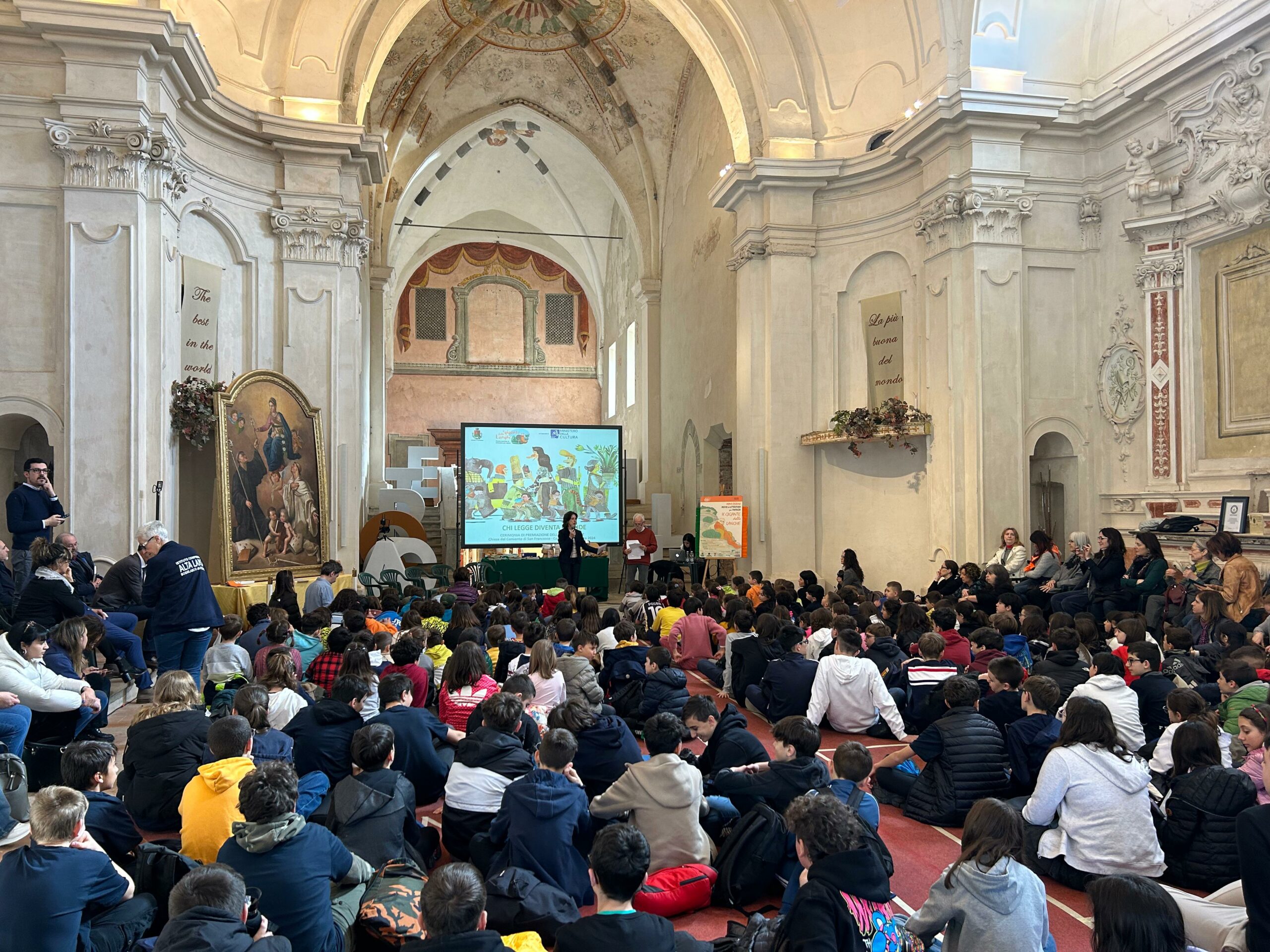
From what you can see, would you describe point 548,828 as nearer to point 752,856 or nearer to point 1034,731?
point 752,856

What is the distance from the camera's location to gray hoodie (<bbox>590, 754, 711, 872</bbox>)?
13.6 feet

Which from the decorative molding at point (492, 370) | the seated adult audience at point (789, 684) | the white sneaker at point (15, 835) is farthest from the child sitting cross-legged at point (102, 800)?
the decorative molding at point (492, 370)

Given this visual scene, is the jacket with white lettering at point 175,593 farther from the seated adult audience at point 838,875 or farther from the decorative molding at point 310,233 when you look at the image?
the decorative molding at point 310,233

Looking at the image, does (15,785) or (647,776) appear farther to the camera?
(15,785)

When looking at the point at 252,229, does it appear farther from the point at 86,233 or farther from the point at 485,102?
the point at 485,102

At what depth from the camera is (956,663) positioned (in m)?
7.14

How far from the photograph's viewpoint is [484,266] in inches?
1316

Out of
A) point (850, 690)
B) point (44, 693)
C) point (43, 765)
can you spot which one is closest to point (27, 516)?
point (44, 693)

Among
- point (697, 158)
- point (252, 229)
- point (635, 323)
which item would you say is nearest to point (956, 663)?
point (252, 229)

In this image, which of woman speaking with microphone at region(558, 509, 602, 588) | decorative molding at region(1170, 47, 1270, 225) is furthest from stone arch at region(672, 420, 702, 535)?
decorative molding at region(1170, 47, 1270, 225)

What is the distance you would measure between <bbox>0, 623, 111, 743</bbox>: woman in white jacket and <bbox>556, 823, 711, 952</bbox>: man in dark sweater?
11.9ft

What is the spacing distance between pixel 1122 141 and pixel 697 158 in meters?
9.57

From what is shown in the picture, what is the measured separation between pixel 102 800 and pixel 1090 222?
12507 millimetres

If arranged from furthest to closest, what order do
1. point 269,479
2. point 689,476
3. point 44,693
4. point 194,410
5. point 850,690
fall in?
point 689,476 < point 269,479 < point 194,410 < point 850,690 < point 44,693
